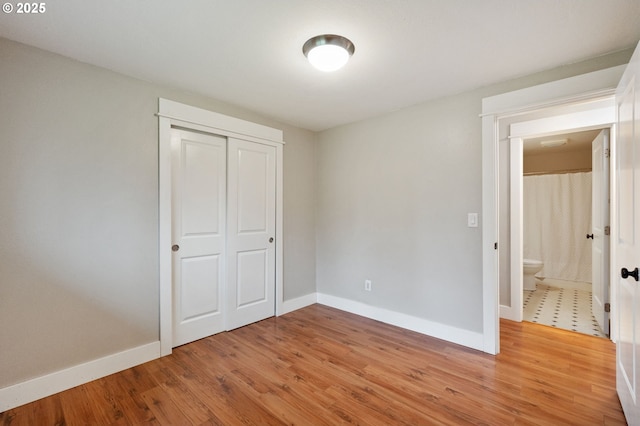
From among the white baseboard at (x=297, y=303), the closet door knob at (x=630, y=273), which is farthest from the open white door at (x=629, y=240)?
the white baseboard at (x=297, y=303)

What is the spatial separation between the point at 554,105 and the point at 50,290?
397 centimetres

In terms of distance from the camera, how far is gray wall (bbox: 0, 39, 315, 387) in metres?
1.82

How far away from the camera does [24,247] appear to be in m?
1.85

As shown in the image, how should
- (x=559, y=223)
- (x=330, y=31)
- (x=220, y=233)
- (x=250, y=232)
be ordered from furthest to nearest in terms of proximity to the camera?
(x=559, y=223) < (x=250, y=232) < (x=220, y=233) < (x=330, y=31)

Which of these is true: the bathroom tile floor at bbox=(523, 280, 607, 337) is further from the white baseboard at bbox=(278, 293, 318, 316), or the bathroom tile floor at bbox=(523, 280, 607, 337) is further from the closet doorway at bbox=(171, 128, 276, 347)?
the closet doorway at bbox=(171, 128, 276, 347)

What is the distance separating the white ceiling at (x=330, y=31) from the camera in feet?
5.05

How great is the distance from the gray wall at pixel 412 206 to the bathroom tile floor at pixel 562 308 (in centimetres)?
59

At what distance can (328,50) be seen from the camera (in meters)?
1.83

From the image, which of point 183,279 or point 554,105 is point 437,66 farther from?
point 183,279

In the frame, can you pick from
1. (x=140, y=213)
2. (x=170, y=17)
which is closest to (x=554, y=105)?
(x=170, y=17)

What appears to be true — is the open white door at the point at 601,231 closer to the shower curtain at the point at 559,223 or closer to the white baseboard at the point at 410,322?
the white baseboard at the point at 410,322

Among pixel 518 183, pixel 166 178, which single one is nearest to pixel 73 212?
pixel 166 178

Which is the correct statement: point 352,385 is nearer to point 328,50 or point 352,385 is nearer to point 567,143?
point 328,50

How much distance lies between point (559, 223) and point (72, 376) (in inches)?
267
